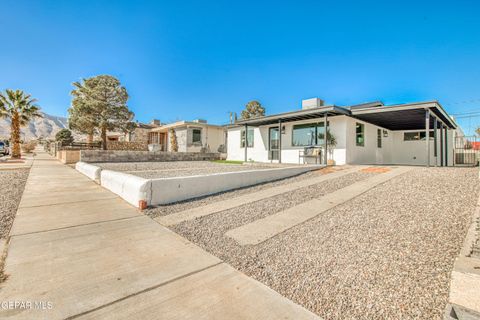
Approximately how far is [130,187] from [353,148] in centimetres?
1112

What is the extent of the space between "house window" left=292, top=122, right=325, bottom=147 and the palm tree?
23141 mm

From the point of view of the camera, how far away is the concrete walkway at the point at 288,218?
3086 millimetres

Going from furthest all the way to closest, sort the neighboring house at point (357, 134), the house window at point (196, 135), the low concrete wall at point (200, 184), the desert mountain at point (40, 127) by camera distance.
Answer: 1. the desert mountain at point (40, 127)
2. the house window at point (196, 135)
3. the neighboring house at point (357, 134)
4. the low concrete wall at point (200, 184)

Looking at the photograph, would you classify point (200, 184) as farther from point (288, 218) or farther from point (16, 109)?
point (16, 109)

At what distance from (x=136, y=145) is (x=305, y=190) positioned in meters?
22.1

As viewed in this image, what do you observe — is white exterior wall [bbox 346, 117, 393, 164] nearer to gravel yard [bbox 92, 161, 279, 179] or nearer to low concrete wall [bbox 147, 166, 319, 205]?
gravel yard [bbox 92, 161, 279, 179]

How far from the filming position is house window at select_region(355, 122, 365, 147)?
1188cm

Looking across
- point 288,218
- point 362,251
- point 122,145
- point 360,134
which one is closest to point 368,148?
point 360,134

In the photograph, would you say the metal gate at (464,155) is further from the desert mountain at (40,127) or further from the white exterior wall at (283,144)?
the desert mountain at (40,127)

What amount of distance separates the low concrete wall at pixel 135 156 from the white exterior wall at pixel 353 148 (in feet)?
11.0

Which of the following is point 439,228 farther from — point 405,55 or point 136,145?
point 136,145

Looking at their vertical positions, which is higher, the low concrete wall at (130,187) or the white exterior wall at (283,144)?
the white exterior wall at (283,144)

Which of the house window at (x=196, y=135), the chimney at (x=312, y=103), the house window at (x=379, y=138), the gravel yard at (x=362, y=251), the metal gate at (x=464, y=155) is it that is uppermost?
the chimney at (x=312, y=103)

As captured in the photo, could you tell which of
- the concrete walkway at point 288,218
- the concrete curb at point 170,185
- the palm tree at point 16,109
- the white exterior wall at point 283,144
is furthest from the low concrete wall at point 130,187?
the palm tree at point 16,109
